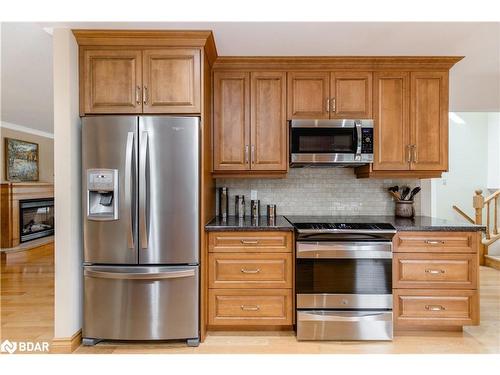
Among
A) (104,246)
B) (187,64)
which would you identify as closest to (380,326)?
(104,246)

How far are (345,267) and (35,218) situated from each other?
6.57m

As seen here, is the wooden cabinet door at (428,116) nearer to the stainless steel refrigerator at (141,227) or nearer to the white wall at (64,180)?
the stainless steel refrigerator at (141,227)

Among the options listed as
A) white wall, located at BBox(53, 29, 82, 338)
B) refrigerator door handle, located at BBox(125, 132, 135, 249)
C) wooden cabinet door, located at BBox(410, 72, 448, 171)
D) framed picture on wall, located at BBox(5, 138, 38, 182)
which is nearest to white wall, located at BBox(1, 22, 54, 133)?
white wall, located at BBox(53, 29, 82, 338)

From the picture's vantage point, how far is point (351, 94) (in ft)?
9.36

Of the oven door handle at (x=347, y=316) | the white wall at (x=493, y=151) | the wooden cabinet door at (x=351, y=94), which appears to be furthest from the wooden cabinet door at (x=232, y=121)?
the white wall at (x=493, y=151)

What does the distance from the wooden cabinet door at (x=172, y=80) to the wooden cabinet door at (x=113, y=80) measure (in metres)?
0.07

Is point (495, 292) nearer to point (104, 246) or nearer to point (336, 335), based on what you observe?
point (336, 335)

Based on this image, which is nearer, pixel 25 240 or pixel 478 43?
pixel 478 43

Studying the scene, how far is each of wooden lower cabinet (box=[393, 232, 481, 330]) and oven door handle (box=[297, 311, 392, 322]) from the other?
0.46ft

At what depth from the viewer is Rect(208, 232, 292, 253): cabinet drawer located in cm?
252

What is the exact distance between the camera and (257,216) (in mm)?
3139

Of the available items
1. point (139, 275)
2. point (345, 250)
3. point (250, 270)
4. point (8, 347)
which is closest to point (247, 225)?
point (250, 270)

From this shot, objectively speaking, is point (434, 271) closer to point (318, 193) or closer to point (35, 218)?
point (318, 193)
